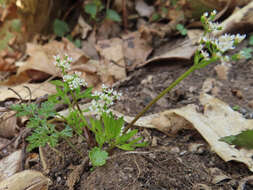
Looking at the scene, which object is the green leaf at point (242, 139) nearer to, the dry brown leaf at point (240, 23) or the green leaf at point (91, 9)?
the dry brown leaf at point (240, 23)

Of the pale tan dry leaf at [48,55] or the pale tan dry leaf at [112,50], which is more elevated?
the pale tan dry leaf at [48,55]

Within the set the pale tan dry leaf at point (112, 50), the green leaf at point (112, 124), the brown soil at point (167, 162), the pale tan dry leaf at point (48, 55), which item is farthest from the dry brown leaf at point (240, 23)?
the green leaf at point (112, 124)

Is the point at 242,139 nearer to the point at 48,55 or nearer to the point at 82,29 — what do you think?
the point at 48,55

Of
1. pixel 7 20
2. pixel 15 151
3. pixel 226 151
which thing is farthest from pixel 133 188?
pixel 7 20

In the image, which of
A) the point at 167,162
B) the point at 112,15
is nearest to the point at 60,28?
the point at 112,15

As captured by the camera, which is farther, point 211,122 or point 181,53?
point 181,53

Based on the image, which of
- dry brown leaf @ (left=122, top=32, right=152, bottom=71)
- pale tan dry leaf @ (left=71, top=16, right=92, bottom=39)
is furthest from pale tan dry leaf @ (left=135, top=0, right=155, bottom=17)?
pale tan dry leaf @ (left=71, top=16, right=92, bottom=39)

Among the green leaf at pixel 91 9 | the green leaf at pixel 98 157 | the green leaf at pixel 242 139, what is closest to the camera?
the green leaf at pixel 98 157
